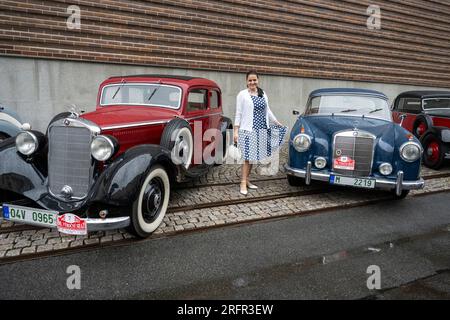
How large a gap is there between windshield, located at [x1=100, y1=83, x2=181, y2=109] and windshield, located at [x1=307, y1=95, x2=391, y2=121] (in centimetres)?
246

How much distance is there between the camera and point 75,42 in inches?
267

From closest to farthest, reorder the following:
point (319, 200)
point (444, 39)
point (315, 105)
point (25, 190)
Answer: point (25, 190), point (319, 200), point (315, 105), point (444, 39)

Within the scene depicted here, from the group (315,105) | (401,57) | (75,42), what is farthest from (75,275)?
(401,57)

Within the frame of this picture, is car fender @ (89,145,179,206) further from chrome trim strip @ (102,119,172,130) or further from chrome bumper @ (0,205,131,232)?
chrome trim strip @ (102,119,172,130)

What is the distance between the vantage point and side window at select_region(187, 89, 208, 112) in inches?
184

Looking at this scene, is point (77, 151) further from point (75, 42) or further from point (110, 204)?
point (75, 42)

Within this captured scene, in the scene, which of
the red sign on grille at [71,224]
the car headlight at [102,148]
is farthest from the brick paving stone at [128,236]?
the car headlight at [102,148]

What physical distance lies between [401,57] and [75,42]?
1077 cm

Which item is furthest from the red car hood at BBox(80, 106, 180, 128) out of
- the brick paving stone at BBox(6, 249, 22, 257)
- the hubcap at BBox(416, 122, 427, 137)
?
the hubcap at BBox(416, 122, 427, 137)

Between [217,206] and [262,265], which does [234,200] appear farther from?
[262,265]

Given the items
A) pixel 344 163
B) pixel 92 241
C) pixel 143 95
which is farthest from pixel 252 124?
pixel 92 241

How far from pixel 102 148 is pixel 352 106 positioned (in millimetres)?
4061

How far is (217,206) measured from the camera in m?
4.18

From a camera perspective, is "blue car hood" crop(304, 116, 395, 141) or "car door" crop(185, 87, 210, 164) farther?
"car door" crop(185, 87, 210, 164)
